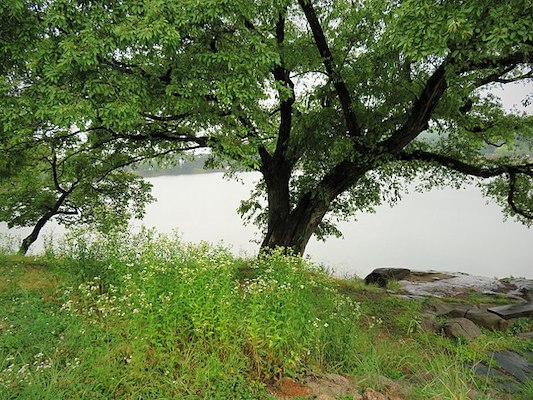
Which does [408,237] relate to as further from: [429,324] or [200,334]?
[200,334]

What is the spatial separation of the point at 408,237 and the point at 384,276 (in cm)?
1966

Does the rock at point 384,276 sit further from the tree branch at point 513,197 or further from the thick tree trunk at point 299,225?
the tree branch at point 513,197

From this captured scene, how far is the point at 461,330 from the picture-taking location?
22.6 feet

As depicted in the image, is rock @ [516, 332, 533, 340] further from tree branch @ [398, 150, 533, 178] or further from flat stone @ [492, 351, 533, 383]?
tree branch @ [398, 150, 533, 178]

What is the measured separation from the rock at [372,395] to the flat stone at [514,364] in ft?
9.64

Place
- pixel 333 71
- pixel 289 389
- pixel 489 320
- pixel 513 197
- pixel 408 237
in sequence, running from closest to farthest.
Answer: pixel 289 389, pixel 489 320, pixel 333 71, pixel 513 197, pixel 408 237

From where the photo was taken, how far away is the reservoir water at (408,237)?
77.8 ft

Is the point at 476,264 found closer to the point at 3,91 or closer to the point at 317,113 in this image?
the point at 317,113

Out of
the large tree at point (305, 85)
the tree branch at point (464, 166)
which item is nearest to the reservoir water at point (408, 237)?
the large tree at point (305, 85)

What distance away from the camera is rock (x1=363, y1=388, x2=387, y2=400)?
365 cm

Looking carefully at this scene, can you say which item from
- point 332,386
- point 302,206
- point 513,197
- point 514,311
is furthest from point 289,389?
point 513,197

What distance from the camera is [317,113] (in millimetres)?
9789

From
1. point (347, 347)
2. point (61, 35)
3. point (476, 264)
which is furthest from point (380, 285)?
point (476, 264)

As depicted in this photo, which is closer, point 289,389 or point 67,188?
point 289,389
